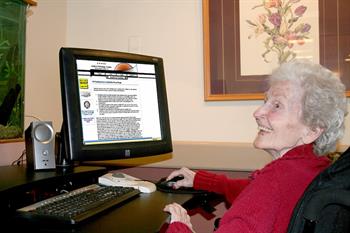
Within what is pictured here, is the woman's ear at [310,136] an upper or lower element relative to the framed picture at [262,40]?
lower

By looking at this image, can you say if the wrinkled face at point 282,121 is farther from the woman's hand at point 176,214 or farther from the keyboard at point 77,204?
the keyboard at point 77,204

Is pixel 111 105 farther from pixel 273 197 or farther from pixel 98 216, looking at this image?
pixel 273 197

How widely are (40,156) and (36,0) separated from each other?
2.85 feet

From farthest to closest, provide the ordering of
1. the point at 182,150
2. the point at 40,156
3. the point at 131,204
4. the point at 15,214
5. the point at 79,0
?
1. the point at 79,0
2. the point at 182,150
3. the point at 40,156
4. the point at 131,204
5. the point at 15,214

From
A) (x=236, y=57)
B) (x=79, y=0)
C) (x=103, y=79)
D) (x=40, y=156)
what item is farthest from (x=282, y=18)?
(x=40, y=156)

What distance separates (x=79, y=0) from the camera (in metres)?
2.04

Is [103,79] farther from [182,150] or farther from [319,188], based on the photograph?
[319,188]

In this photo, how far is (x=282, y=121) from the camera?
3.68 ft

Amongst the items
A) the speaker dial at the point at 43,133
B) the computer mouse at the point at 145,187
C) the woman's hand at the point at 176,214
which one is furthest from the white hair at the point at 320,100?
the speaker dial at the point at 43,133

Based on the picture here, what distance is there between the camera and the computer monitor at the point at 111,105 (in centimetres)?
123

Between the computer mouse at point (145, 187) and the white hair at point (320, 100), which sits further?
the computer mouse at point (145, 187)

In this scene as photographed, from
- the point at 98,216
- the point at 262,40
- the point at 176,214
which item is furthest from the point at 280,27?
the point at 98,216

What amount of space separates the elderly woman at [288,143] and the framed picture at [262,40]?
1.96ft

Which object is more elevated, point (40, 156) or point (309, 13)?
point (309, 13)
